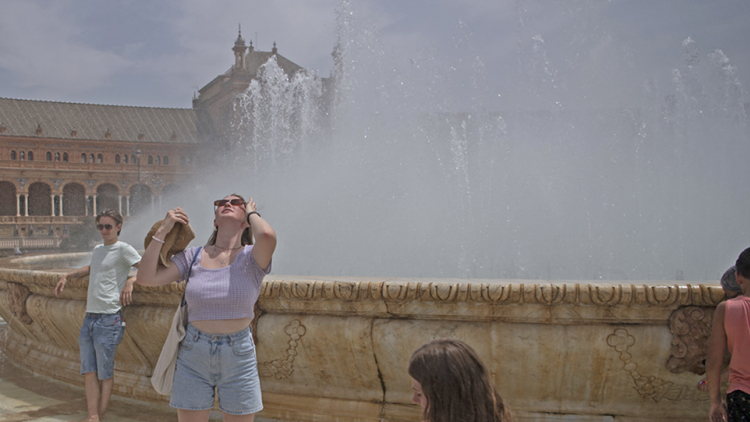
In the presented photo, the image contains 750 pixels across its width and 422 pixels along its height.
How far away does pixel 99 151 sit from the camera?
50188 mm

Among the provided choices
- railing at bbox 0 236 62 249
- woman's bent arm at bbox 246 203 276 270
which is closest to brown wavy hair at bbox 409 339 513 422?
woman's bent arm at bbox 246 203 276 270

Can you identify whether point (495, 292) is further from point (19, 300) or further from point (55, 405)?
point (19, 300)

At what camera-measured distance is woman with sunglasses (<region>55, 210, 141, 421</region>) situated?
302 centimetres

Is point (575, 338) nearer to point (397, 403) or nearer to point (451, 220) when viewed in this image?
point (397, 403)

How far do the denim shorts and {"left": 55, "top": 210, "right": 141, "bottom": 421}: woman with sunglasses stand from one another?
1.29 meters

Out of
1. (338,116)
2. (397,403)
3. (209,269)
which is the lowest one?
(397,403)

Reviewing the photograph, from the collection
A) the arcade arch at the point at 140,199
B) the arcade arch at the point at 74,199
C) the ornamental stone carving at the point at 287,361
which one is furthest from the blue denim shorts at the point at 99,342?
the arcade arch at the point at 74,199

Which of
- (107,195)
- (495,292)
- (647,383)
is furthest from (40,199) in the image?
(647,383)

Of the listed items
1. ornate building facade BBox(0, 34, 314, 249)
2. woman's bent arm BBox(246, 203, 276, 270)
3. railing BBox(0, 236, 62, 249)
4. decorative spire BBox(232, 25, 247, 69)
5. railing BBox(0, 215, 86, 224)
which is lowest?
railing BBox(0, 236, 62, 249)

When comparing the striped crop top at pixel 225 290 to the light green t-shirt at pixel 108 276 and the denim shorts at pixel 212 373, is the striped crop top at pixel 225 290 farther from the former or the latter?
the light green t-shirt at pixel 108 276

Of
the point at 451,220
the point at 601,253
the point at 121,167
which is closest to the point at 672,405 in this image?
the point at 601,253

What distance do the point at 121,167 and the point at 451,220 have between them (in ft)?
163

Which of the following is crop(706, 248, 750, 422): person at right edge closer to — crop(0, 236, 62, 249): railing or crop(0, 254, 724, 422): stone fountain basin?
crop(0, 254, 724, 422): stone fountain basin

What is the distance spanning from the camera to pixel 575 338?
8.27 ft
